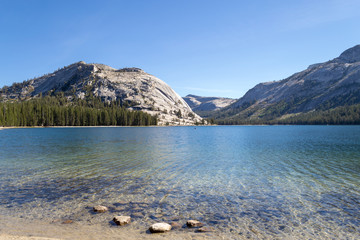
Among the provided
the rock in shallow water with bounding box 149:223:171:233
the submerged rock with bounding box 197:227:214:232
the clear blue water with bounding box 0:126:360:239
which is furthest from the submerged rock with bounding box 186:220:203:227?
the rock in shallow water with bounding box 149:223:171:233

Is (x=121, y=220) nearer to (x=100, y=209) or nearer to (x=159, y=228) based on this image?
(x=159, y=228)

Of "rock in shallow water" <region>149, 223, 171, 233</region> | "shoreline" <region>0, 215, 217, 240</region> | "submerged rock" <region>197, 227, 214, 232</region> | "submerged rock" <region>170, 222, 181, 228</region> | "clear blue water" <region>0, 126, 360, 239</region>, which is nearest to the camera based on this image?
"shoreline" <region>0, 215, 217, 240</region>

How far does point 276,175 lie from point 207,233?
733 inches

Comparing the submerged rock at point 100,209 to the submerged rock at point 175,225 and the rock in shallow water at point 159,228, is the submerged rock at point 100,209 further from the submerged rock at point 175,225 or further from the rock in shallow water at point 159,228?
the submerged rock at point 175,225

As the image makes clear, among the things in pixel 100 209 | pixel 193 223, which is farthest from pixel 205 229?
pixel 100 209

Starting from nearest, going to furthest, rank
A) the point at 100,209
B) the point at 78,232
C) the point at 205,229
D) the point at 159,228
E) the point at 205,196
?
the point at 78,232 → the point at 159,228 → the point at 205,229 → the point at 100,209 → the point at 205,196

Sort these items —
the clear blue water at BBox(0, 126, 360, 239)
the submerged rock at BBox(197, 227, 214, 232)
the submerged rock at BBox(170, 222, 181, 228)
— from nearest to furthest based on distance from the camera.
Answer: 1. the submerged rock at BBox(197, 227, 214, 232)
2. the submerged rock at BBox(170, 222, 181, 228)
3. the clear blue water at BBox(0, 126, 360, 239)

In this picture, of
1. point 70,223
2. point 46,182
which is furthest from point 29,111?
point 70,223

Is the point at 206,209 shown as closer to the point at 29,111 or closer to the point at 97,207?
the point at 97,207

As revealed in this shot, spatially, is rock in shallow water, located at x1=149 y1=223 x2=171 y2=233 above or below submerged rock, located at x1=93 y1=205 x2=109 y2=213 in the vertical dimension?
above

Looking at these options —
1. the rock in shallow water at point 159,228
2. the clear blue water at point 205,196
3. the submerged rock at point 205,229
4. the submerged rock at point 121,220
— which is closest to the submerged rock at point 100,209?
the clear blue water at point 205,196

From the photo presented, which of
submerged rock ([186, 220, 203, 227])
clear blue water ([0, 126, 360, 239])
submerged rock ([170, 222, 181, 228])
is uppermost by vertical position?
submerged rock ([186, 220, 203, 227])

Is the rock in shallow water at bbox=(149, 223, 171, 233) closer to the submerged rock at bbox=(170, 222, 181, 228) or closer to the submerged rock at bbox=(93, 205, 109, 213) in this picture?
the submerged rock at bbox=(170, 222, 181, 228)

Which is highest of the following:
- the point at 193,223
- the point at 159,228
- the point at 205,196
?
the point at 159,228
